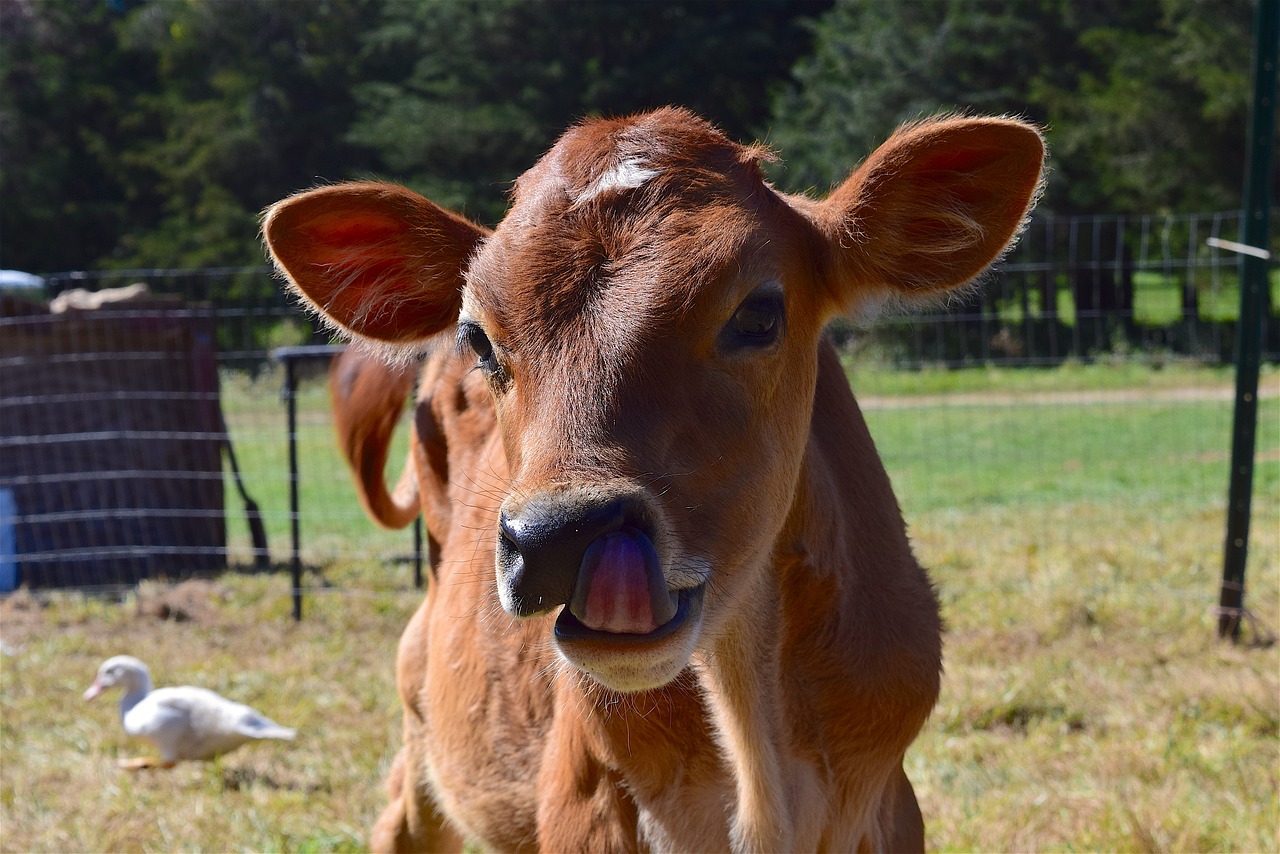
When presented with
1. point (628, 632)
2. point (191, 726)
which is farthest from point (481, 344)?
point (191, 726)

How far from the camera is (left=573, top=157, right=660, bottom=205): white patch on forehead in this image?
212cm

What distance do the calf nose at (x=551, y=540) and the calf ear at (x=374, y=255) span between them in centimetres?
102

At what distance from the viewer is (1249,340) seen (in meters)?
5.64

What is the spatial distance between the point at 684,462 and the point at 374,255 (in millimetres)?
1089

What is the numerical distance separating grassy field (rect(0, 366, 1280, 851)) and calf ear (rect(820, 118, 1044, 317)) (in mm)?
1237

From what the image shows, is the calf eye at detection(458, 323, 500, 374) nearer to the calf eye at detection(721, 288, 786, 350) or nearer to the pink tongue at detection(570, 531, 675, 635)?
the calf eye at detection(721, 288, 786, 350)

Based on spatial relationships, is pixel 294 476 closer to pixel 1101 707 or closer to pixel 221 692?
pixel 221 692

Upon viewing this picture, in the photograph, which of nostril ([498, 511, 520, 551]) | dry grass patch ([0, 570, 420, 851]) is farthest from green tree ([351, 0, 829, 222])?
nostril ([498, 511, 520, 551])

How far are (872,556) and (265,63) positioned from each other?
114ft

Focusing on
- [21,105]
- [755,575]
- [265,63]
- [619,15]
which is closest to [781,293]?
[755,575]

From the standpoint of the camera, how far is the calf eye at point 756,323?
2.04m

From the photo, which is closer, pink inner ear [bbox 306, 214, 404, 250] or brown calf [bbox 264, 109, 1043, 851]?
brown calf [bbox 264, 109, 1043, 851]

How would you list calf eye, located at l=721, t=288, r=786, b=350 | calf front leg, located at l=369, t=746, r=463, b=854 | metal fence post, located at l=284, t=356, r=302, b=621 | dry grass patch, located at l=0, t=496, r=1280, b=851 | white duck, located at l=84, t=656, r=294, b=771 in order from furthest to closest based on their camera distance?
1. metal fence post, located at l=284, t=356, r=302, b=621
2. white duck, located at l=84, t=656, r=294, b=771
3. dry grass patch, located at l=0, t=496, r=1280, b=851
4. calf front leg, located at l=369, t=746, r=463, b=854
5. calf eye, located at l=721, t=288, r=786, b=350

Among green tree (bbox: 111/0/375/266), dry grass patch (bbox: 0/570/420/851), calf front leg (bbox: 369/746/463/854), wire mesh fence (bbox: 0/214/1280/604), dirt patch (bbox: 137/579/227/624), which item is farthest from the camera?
green tree (bbox: 111/0/375/266)
